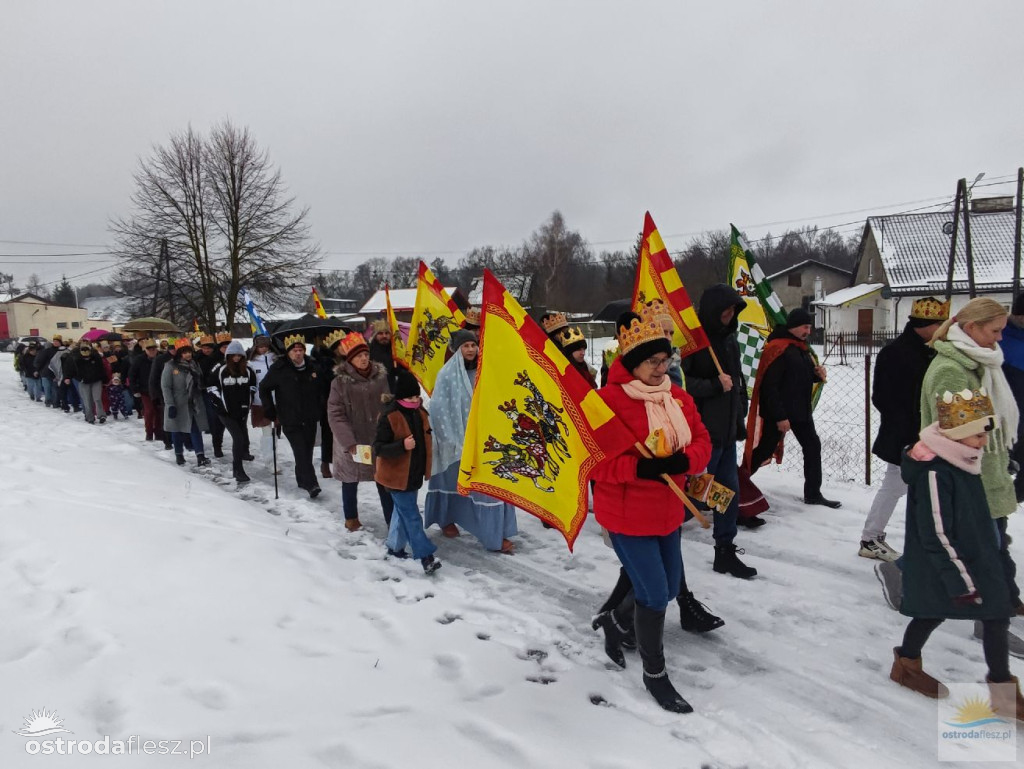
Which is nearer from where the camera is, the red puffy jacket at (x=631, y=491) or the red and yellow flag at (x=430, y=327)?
the red puffy jacket at (x=631, y=491)

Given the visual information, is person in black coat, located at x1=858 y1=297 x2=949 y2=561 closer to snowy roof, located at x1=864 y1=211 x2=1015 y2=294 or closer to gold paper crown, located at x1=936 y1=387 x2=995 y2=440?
gold paper crown, located at x1=936 y1=387 x2=995 y2=440

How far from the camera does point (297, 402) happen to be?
7461 mm

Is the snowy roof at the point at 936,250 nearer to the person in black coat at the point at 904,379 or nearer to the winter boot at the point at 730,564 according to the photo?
the person in black coat at the point at 904,379

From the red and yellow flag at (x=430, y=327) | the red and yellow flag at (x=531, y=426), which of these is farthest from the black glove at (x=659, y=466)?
the red and yellow flag at (x=430, y=327)

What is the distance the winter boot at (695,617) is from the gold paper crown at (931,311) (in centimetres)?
248

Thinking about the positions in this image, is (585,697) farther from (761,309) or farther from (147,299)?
(147,299)

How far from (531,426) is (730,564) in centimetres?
235

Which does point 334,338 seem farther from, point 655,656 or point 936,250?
point 936,250

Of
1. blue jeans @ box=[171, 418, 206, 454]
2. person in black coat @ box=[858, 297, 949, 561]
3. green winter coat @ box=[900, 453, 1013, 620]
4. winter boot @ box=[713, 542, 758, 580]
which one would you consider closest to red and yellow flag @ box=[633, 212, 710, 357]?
person in black coat @ box=[858, 297, 949, 561]

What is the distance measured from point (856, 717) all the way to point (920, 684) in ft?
1.44

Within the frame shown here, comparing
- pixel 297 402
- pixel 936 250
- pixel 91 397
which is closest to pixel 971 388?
pixel 297 402

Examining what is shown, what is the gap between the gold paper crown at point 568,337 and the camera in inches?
226

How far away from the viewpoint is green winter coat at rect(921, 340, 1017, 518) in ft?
9.94

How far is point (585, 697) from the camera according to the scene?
10.6 feet
